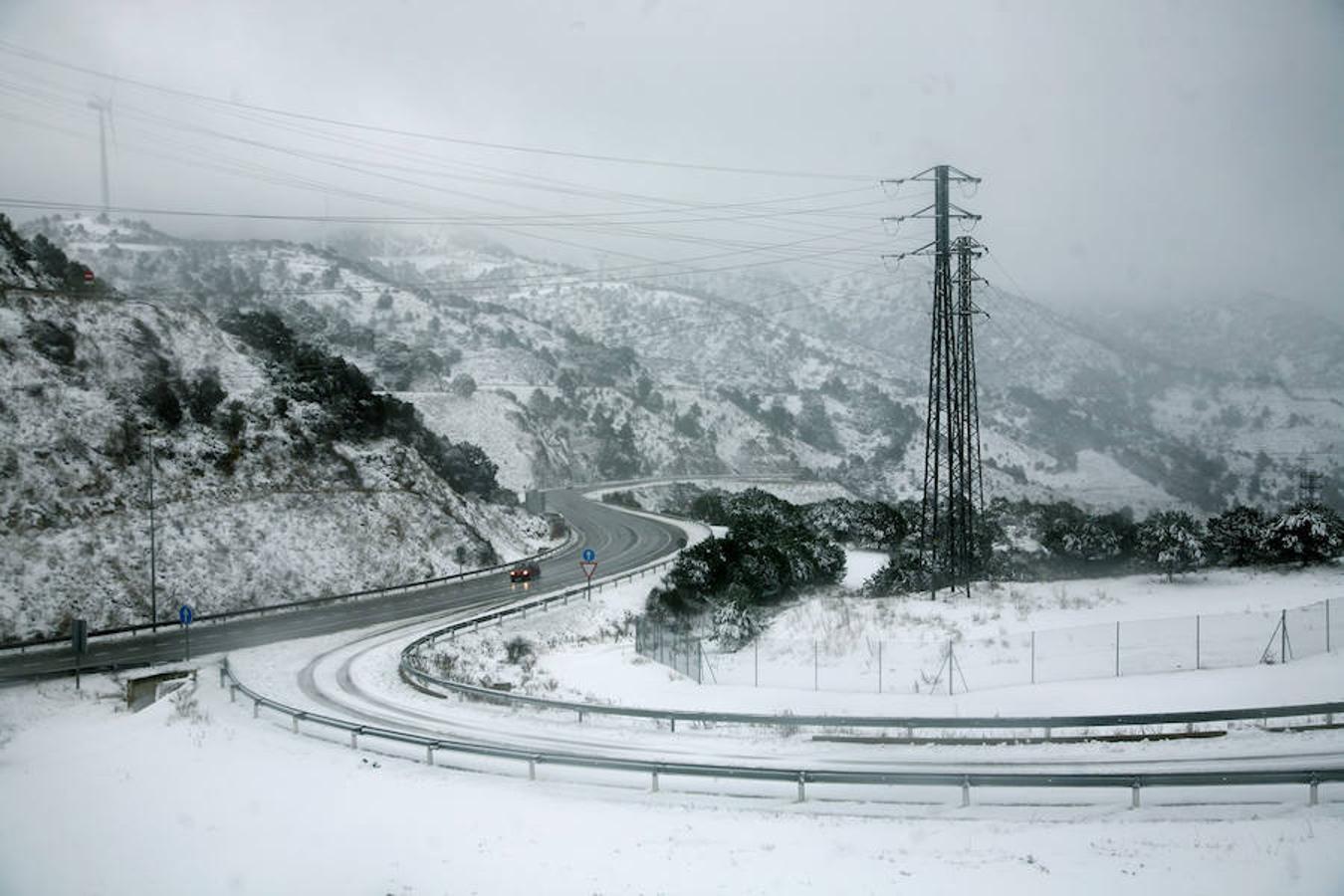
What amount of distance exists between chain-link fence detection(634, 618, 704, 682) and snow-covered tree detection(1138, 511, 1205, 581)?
2496cm

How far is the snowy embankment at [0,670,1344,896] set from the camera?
38.9 feet

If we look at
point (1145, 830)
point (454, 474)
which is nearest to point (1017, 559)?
point (454, 474)

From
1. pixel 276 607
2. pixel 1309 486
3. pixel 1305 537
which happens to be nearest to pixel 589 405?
pixel 1309 486

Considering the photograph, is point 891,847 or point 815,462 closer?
point 891,847

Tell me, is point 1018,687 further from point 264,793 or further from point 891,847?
point 264,793

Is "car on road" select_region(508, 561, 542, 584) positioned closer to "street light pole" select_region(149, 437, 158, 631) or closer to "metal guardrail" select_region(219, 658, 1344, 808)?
"street light pole" select_region(149, 437, 158, 631)

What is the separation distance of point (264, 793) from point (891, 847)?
11214 mm

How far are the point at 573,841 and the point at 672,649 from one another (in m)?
19.2

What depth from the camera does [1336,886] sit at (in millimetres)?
10867

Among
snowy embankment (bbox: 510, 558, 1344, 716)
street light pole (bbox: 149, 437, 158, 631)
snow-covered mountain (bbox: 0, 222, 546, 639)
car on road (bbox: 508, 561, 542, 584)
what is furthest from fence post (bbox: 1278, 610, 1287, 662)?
snow-covered mountain (bbox: 0, 222, 546, 639)

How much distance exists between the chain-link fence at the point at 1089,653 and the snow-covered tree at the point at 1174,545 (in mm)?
15569

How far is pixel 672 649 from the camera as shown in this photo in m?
32.7

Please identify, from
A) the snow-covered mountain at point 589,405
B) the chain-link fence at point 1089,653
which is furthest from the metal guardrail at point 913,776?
the snow-covered mountain at point 589,405

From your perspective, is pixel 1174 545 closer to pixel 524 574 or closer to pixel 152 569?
pixel 524 574
